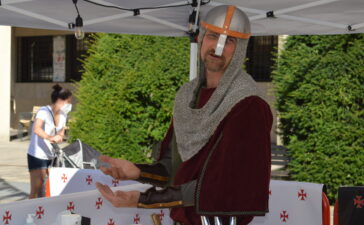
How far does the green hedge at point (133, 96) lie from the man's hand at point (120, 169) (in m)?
7.06

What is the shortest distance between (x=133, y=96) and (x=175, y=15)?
11.8 feet

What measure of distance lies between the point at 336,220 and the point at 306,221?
0.31 m

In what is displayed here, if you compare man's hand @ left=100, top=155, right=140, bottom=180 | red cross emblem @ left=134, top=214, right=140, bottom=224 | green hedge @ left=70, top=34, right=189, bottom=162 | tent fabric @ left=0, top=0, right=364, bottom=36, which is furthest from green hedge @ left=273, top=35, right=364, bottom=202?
man's hand @ left=100, top=155, right=140, bottom=180

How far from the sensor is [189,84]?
2865 millimetres

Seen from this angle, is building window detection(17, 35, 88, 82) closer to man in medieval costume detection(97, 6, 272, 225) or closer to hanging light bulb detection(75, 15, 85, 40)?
hanging light bulb detection(75, 15, 85, 40)

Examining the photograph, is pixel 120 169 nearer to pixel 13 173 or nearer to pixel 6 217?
pixel 6 217

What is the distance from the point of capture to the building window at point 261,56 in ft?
70.3

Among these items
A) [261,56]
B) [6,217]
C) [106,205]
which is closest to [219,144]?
[6,217]

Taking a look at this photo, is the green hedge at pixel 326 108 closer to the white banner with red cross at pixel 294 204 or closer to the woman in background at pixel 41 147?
the woman in background at pixel 41 147

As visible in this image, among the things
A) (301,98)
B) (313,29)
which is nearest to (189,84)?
(313,29)

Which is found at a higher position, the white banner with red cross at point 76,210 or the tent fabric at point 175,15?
the tent fabric at point 175,15

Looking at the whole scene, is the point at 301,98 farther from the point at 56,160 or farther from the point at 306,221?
the point at 306,221

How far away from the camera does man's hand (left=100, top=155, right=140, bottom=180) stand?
265 centimetres

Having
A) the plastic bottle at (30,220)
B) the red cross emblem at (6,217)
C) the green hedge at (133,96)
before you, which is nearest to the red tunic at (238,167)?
the plastic bottle at (30,220)
